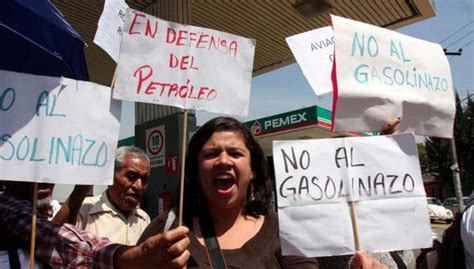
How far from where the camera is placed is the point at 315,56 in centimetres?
226

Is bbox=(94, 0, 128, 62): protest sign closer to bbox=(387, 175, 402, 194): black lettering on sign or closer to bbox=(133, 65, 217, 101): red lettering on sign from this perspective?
bbox=(133, 65, 217, 101): red lettering on sign

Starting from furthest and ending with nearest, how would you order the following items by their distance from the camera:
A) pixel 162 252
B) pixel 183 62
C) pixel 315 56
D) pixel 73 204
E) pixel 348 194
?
pixel 73 204, pixel 315 56, pixel 183 62, pixel 348 194, pixel 162 252

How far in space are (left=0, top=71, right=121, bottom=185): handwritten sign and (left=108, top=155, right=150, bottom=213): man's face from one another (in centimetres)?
128

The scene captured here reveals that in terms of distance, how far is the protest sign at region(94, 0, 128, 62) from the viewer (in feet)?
6.56

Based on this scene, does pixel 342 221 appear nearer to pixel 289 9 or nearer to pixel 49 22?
pixel 49 22

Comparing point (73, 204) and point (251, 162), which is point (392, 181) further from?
point (73, 204)

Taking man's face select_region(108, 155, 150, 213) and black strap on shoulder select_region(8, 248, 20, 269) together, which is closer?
black strap on shoulder select_region(8, 248, 20, 269)

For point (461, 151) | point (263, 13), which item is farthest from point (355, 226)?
point (461, 151)

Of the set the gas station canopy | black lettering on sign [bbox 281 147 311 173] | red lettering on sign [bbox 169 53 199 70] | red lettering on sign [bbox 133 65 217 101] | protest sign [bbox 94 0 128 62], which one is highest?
the gas station canopy

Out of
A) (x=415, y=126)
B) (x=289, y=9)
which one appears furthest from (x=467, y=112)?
(x=415, y=126)

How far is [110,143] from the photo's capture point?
1.84 meters

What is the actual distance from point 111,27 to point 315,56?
0.98 metres

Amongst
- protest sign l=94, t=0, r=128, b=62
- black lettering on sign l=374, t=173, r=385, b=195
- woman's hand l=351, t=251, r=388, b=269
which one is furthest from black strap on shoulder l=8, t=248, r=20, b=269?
black lettering on sign l=374, t=173, r=385, b=195

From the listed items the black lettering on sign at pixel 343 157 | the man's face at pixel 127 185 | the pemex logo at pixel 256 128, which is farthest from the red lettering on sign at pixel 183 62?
the pemex logo at pixel 256 128
